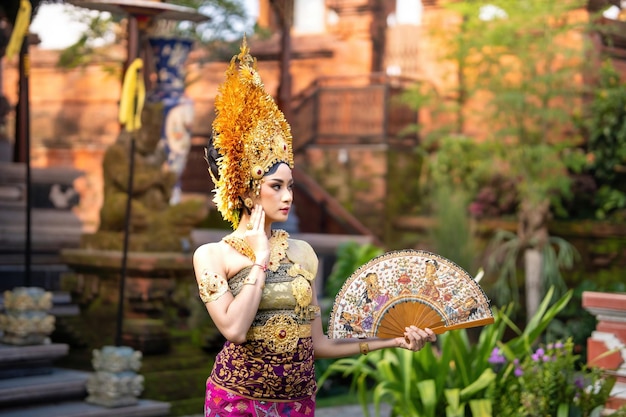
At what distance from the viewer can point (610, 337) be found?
7.58 meters

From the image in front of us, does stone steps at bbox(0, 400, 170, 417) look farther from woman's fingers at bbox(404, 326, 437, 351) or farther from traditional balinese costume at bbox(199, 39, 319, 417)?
woman's fingers at bbox(404, 326, 437, 351)

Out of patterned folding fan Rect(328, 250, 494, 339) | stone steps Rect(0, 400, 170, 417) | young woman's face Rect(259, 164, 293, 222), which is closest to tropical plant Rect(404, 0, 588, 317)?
stone steps Rect(0, 400, 170, 417)

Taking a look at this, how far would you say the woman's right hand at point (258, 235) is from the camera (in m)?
4.19

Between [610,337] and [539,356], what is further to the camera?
[610,337]

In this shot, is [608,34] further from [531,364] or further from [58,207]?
[531,364]

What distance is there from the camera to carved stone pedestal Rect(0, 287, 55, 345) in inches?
348

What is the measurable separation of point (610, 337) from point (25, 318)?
424cm

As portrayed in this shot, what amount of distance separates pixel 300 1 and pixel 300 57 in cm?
256

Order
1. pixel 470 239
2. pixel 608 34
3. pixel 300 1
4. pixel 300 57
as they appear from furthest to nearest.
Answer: pixel 300 1 < pixel 300 57 < pixel 608 34 < pixel 470 239

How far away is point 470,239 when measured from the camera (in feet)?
49.2

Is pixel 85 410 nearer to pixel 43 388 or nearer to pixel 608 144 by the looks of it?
pixel 43 388

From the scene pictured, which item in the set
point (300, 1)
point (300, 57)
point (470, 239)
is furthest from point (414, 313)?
point (300, 1)

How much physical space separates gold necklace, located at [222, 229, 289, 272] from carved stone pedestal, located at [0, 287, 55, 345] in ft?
16.0

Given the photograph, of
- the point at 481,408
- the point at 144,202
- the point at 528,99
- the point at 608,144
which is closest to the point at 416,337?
the point at 481,408
